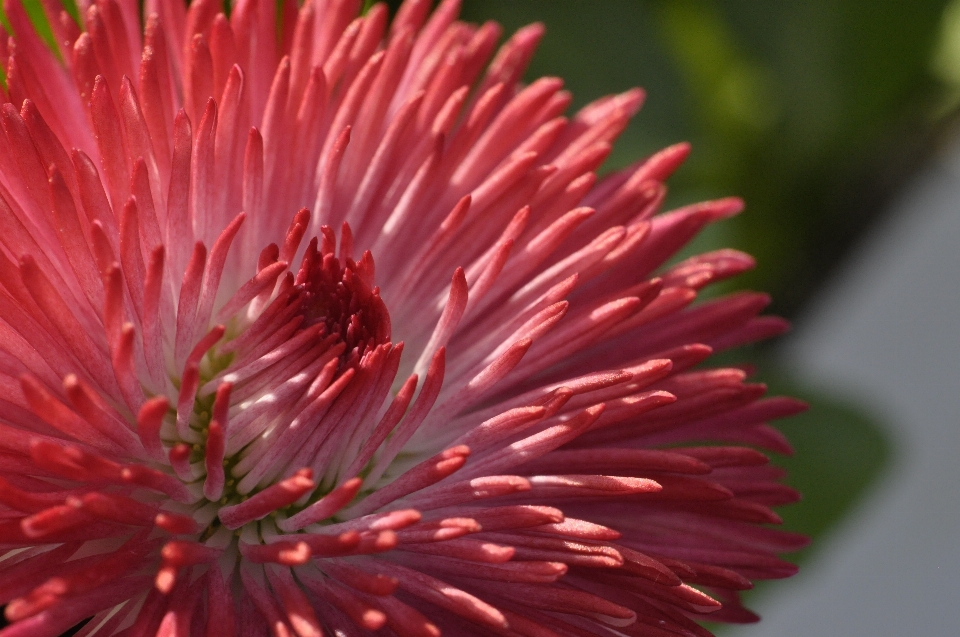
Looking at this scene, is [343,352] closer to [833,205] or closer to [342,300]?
[342,300]

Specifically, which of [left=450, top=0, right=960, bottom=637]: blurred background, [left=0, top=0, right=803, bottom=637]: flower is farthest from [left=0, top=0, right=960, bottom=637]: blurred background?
[left=0, top=0, right=803, bottom=637]: flower

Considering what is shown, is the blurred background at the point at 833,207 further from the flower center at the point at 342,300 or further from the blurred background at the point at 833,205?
the flower center at the point at 342,300

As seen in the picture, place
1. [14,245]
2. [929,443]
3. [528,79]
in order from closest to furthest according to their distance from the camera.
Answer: [14,245] → [528,79] → [929,443]

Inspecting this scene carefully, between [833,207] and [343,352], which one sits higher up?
[833,207]

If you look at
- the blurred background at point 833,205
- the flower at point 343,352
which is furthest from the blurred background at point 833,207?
the flower at point 343,352

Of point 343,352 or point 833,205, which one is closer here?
point 343,352

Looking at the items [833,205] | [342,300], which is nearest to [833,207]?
[833,205]

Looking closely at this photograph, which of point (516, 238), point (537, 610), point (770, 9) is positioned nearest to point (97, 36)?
point (516, 238)

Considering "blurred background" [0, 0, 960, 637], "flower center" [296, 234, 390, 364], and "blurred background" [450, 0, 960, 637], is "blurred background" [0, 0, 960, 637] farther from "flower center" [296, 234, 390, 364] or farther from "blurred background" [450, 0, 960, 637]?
"flower center" [296, 234, 390, 364]

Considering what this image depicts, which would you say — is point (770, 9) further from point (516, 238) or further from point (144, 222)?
point (144, 222)
